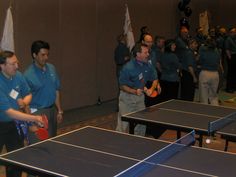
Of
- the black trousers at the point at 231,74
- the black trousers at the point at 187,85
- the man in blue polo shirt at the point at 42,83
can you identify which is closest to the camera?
the man in blue polo shirt at the point at 42,83

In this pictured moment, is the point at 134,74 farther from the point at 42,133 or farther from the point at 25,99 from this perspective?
the point at 42,133

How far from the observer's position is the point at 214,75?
29.3 feet

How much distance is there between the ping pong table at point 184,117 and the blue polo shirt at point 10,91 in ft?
4.34

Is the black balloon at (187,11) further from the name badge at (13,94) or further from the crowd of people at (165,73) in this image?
the name badge at (13,94)

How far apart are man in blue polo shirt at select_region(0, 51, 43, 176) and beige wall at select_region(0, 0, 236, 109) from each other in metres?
3.33

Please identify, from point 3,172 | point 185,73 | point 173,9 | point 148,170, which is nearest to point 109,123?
point 185,73

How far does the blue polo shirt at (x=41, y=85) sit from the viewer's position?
5.12m

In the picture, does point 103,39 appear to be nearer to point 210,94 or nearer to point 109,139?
point 210,94

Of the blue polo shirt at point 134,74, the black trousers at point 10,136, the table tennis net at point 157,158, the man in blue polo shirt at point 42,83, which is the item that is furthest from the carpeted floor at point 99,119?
the table tennis net at point 157,158

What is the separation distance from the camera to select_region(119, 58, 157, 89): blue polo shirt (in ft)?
20.5

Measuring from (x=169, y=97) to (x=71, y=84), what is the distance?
2.27 m

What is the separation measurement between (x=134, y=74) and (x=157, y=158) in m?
2.67

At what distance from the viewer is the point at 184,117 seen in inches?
216

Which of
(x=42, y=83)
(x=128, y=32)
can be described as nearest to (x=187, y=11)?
(x=128, y=32)
